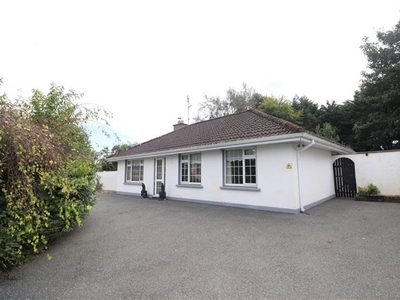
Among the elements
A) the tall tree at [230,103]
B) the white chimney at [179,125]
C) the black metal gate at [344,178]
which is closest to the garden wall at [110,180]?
the white chimney at [179,125]

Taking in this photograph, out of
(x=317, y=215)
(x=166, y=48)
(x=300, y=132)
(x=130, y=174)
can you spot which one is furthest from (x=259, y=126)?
(x=130, y=174)

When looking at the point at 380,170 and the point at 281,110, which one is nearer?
the point at 380,170

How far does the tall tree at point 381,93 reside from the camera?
49.8ft

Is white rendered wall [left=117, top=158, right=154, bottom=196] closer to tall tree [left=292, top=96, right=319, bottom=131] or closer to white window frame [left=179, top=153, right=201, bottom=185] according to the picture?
white window frame [left=179, top=153, right=201, bottom=185]

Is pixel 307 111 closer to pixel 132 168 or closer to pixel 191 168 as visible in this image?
pixel 191 168

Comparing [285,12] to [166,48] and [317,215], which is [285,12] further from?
[317,215]

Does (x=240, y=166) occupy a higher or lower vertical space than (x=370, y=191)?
higher

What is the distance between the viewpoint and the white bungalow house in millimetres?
6992

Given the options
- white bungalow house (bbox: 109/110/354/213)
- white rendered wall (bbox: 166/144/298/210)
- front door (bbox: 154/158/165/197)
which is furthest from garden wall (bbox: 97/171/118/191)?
white rendered wall (bbox: 166/144/298/210)

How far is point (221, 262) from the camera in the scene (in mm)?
3445

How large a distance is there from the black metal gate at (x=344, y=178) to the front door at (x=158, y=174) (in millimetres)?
10069

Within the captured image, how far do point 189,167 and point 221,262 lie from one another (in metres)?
6.87

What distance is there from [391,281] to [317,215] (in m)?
4.11

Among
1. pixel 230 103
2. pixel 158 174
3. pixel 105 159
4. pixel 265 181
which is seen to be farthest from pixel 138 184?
pixel 230 103
